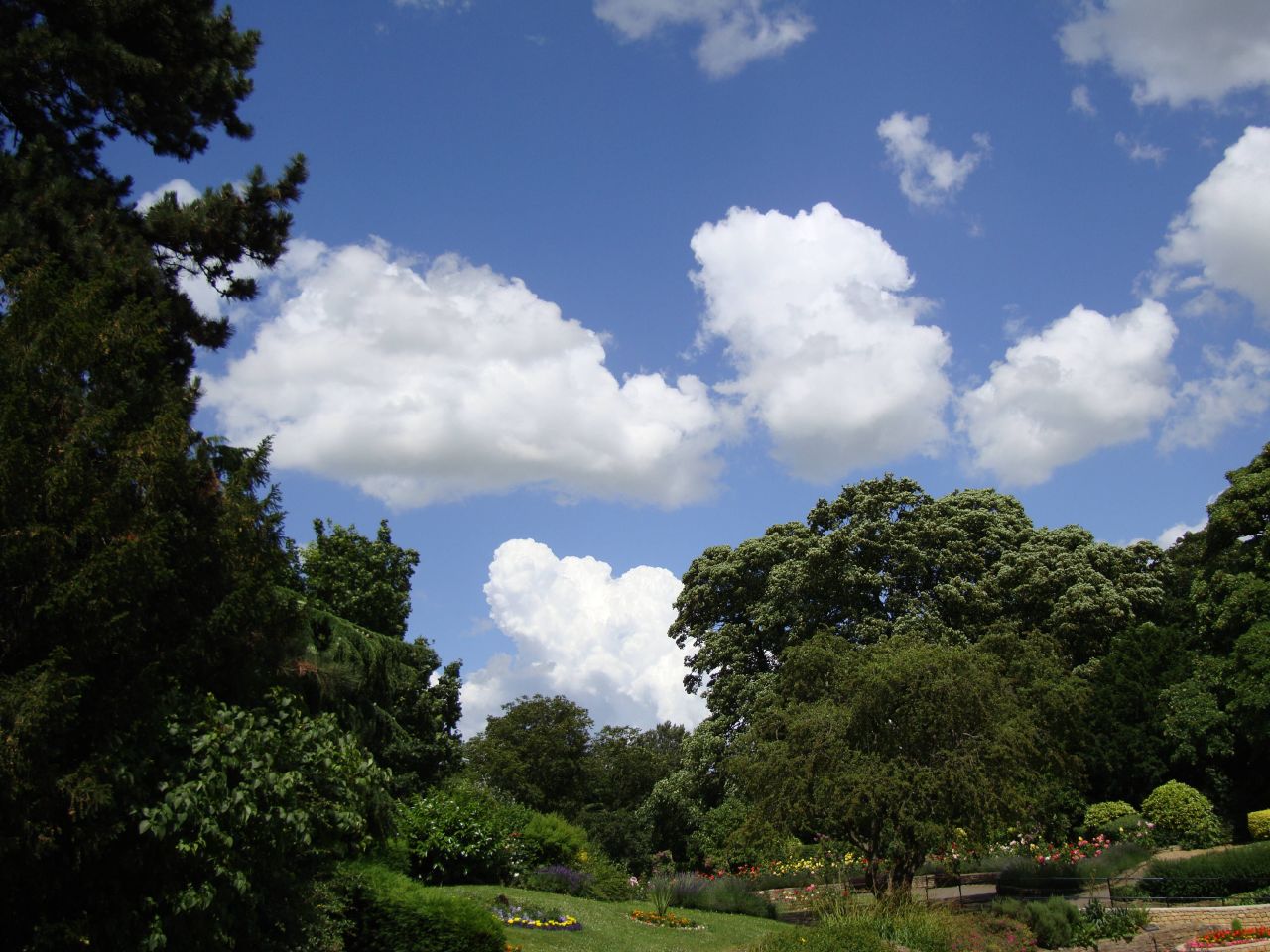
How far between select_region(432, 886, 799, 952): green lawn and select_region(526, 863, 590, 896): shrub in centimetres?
73

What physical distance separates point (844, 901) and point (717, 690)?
56.3ft

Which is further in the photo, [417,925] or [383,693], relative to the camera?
[383,693]

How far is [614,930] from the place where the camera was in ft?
55.5

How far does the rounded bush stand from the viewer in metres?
27.8

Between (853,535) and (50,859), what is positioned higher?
(853,535)

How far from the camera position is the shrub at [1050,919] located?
1691cm

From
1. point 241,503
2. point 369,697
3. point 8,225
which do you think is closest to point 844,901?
point 369,697

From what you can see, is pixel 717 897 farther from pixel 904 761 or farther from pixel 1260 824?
pixel 1260 824

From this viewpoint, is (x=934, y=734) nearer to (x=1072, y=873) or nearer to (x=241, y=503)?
(x=1072, y=873)

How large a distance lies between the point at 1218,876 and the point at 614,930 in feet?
40.1

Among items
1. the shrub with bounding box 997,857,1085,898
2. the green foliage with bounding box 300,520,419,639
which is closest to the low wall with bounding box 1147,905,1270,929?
the shrub with bounding box 997,857,1085,898

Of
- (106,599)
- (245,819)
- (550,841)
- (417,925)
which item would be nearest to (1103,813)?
(550,841)

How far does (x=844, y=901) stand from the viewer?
16.9 m

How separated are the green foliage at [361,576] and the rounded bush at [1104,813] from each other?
20.9 meters
